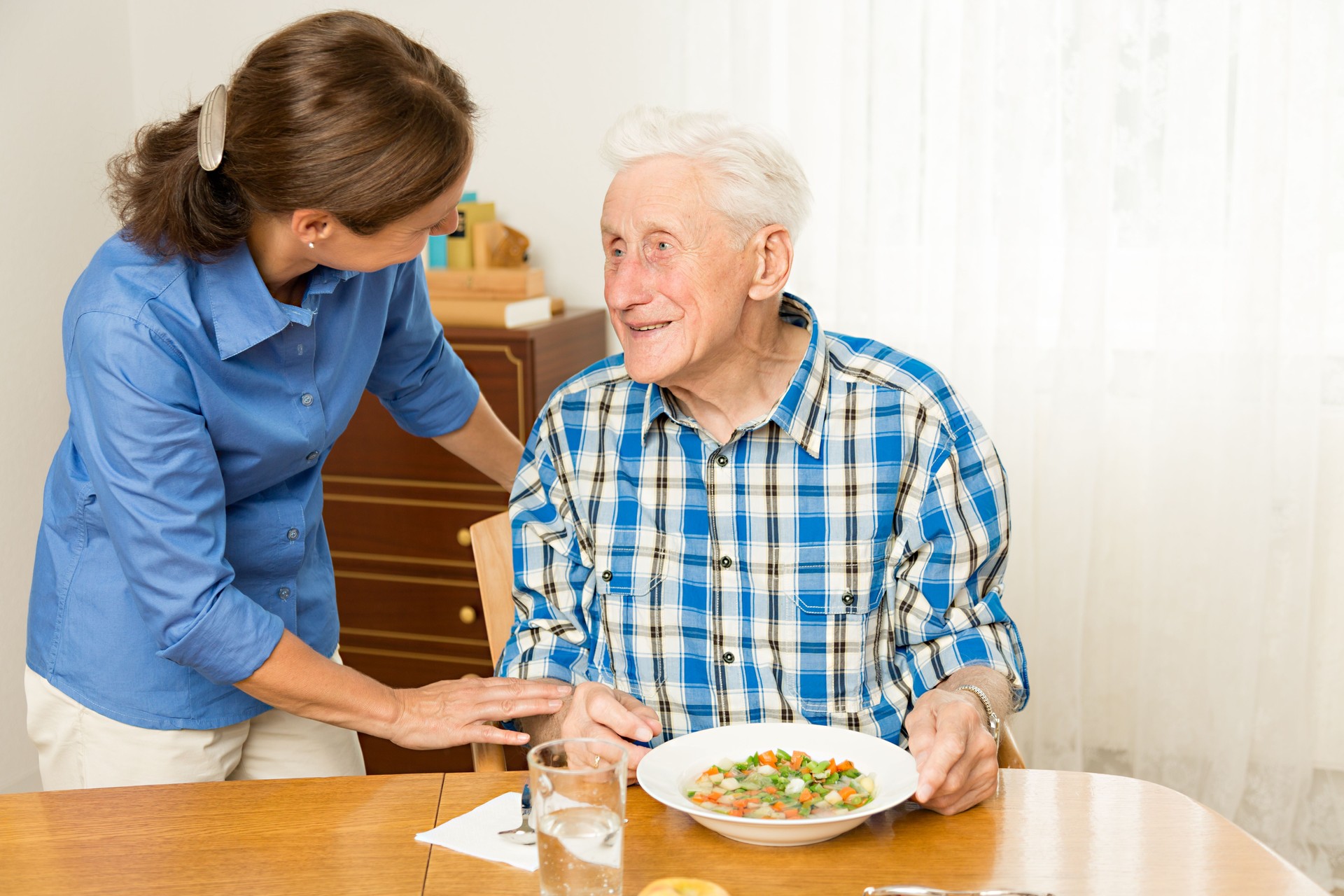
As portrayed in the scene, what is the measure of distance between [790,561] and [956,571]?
0.22m

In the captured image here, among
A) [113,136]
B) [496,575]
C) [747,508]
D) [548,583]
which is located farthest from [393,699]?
[113,136]

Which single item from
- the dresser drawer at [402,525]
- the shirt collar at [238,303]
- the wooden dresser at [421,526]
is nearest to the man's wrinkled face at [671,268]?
the shirt collar at [238,303]

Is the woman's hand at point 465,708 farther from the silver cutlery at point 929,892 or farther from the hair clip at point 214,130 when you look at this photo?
the hair clip at point 214,130

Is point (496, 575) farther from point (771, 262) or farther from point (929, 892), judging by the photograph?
point (929, 892)

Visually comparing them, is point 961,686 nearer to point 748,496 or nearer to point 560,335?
point 748,496

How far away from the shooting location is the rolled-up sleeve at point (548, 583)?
1.72 meters

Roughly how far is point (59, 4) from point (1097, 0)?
2771 mm

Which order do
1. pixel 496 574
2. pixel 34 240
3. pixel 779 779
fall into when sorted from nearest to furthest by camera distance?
pixel 779 779
pixel 496 574
pixel 34 240

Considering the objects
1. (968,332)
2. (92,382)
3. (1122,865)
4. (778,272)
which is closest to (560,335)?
(968,332)

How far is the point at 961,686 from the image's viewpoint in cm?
150

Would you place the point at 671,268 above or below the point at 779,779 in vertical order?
above

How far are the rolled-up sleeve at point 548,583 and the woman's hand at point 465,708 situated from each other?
13 centimetres

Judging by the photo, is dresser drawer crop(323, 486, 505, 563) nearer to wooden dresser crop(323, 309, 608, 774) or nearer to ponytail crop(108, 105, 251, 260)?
wooden dresser crop(323, 309, 608, 774)

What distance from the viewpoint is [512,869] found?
3.93ft
